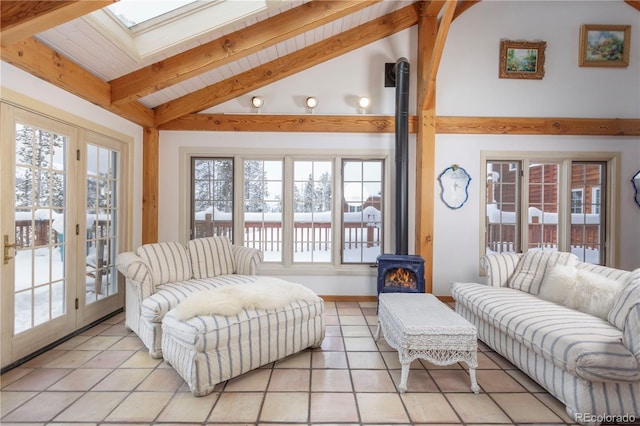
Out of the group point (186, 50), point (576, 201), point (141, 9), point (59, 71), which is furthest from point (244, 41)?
point (576, 201)

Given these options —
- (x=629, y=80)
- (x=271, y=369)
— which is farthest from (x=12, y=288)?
(x=629, y=80)

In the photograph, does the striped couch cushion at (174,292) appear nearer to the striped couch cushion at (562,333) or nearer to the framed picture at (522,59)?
the striped couch cushion at (562,333)

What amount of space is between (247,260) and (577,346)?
9.69 feet

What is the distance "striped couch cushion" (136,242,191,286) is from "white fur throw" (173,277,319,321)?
869 mm

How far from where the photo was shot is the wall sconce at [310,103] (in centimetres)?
432

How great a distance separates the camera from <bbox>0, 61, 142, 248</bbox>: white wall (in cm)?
243

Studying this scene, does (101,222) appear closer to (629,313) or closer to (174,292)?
(174,292)

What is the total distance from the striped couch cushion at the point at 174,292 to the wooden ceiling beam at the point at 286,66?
229 centimetres

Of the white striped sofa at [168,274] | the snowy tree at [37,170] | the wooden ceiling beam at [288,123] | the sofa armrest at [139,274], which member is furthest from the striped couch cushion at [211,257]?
the wooden ceiling beam at [288,123]

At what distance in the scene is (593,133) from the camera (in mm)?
4395

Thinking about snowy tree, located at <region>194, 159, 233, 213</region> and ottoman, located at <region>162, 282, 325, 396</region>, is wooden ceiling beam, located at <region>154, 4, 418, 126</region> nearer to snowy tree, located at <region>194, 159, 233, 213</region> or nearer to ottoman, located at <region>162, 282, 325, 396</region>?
snowy tree, located at <region>194, 159, 233, 213</region>

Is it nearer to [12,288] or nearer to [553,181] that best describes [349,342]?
[12,288]

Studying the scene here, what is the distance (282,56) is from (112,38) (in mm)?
2050

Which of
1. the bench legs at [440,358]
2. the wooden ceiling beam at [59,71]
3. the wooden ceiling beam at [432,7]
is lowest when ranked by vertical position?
the bench legs at [440,358]
